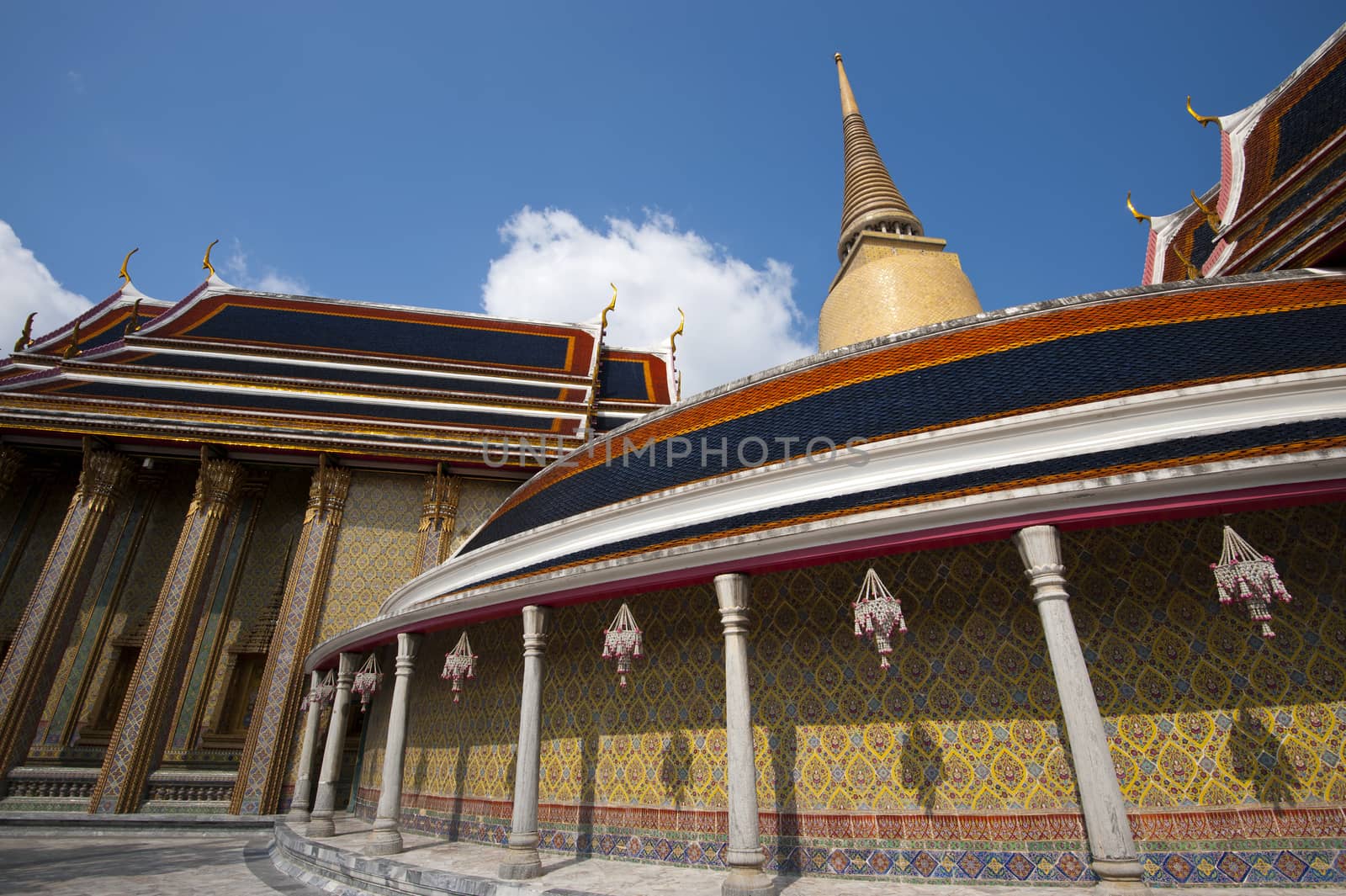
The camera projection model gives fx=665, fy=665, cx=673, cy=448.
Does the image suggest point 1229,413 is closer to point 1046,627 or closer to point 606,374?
point 1046,627

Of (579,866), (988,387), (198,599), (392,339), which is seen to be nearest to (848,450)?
(988,387)

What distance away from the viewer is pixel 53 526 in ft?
59.8

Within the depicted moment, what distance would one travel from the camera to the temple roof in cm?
1720

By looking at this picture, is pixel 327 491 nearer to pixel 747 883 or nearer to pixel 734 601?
pixel 734 601

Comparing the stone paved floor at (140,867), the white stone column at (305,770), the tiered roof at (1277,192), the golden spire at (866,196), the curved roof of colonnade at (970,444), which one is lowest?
the stone paved floor at (140,867)

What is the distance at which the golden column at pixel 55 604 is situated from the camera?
48.1 feet

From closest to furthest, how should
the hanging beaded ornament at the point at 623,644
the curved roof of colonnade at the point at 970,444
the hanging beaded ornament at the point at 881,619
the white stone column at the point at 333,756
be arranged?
1. the curved roof of colonnade at the point at 970,444
2. the hanging beaded ornament at the point at 881,619
3. the hanging beaded ornament at the point at 623,644
4. the white stone column at the point at 333,756

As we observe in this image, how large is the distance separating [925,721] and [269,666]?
48.8ft

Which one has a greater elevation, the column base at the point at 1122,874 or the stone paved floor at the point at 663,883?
the column base at the point at 1122,874

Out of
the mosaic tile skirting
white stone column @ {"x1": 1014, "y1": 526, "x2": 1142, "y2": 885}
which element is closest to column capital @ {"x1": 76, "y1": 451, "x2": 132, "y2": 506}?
the mosaic tile skirting

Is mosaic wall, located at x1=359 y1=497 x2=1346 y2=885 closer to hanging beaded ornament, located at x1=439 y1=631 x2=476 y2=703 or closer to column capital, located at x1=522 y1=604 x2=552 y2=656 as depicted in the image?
column capital, located at x1=522 y1=604 x2=552 y2=656

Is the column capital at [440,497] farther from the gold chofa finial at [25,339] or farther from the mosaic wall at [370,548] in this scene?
the gold chofa finial at [25,339]

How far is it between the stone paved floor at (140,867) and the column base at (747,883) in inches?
230

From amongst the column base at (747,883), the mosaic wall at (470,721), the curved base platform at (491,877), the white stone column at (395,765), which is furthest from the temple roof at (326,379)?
the column base at (747,883)
